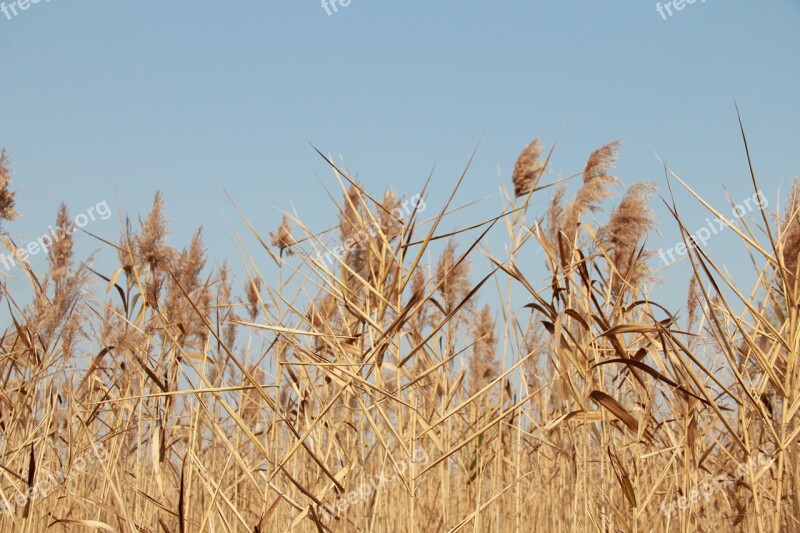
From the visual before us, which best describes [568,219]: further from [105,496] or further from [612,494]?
[105,496]

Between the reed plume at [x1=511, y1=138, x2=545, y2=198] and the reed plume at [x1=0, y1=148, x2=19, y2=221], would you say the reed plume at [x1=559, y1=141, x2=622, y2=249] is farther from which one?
the reed plume at [x1=0, y1=148, x2=19, y2=221]

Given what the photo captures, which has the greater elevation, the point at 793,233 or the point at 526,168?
the point at 526,168

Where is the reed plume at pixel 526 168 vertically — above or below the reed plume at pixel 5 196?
below

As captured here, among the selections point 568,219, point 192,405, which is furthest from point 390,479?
point 568,219

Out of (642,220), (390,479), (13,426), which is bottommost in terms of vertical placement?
(390,479)

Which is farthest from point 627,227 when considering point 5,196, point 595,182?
point 5,196

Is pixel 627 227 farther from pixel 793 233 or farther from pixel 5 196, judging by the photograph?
pixel 5 196

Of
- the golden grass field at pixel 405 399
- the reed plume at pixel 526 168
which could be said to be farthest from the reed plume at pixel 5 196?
the reed plume at pixel 526 168

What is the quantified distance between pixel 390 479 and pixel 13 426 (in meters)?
1.31

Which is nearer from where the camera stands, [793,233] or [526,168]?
[793,233]

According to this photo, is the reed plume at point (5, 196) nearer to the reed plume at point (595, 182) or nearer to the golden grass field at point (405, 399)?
the golden grass field at point (405, 399)

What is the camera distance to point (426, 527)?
9.80 ft

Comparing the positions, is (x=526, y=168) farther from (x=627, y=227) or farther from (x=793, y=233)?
(x=793, y=233)

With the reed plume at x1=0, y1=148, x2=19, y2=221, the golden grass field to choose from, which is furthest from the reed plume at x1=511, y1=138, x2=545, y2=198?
the reed plume at x1=0, y1=148, x2=19, y2=221
